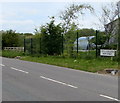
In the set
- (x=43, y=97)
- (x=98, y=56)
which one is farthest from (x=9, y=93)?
(x=98, y=56)

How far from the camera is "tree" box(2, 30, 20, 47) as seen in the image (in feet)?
180

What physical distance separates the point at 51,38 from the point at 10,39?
23813 millimetres

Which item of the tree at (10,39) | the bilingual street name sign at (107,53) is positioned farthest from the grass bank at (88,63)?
the tree at (10,39)

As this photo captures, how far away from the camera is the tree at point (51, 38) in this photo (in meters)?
32.1

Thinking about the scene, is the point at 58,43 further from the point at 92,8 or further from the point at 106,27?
the point at 92,8

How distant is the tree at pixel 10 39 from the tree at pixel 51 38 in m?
22.2

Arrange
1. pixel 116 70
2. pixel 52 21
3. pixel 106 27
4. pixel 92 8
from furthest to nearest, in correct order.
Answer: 1. pixel 92 8
2. pixel 52 21
3. pixel 106 27
4. pixel 116 70

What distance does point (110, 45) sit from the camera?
2514 cm

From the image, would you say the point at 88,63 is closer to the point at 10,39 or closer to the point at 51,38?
the point at 51,38

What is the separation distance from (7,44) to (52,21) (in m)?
23.3

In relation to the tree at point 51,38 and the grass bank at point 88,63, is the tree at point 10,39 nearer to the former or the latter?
the tree at point 51,38

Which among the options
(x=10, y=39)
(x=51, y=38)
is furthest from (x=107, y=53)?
(x=10, y=39)

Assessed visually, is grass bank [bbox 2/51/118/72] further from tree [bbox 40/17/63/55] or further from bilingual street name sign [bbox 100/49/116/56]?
tree [bbox 40/17/63/55]

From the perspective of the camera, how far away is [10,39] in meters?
54.9
